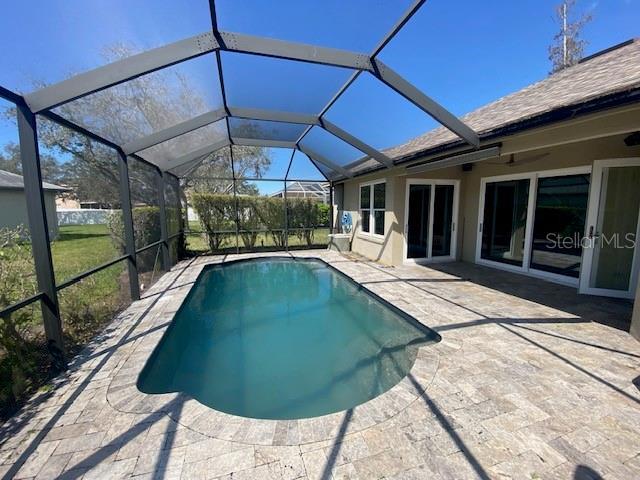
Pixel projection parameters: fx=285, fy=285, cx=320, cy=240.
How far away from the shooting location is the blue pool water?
141 inches

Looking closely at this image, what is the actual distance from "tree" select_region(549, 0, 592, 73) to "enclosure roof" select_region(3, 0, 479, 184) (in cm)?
1794

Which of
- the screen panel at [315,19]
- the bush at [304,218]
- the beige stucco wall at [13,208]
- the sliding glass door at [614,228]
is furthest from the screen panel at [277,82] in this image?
the bush at [304,218]

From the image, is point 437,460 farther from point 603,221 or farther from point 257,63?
point 603,221

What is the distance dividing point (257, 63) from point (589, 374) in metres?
6.24

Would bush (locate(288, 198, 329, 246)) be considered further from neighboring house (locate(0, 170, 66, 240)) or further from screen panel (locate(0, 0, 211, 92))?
neighboring house (locate(0, 170, 66, 240))

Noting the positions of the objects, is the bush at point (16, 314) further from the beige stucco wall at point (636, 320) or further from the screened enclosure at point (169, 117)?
the beige stucco wall at point (636, 320)

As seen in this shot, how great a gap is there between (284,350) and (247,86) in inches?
199

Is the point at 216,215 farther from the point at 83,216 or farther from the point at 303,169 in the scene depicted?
the point at 83,216

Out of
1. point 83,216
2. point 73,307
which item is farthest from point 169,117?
point 83,216

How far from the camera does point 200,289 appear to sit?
7691 mm

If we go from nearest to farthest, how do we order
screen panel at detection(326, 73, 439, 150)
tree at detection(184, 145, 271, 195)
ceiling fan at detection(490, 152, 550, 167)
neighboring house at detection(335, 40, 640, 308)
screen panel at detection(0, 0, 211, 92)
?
1. screen panel at detection(0, 0, 211, 92)
2. neighboring house at detection(335, 40, 640, 308)
3. screen panel at detection(326, 73, 439, 150)
4. ceiling fan at detection(490, 152, 550, 167)
5. tree at detection(184, 145, 271, 195)

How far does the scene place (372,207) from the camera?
10211 millimetres

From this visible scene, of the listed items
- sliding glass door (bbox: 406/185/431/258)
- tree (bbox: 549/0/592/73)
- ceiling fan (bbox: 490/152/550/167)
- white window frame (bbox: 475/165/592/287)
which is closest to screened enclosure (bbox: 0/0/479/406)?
sliding glass door (bbox: 406/185/431/258)

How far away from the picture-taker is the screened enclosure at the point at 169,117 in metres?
3.39
